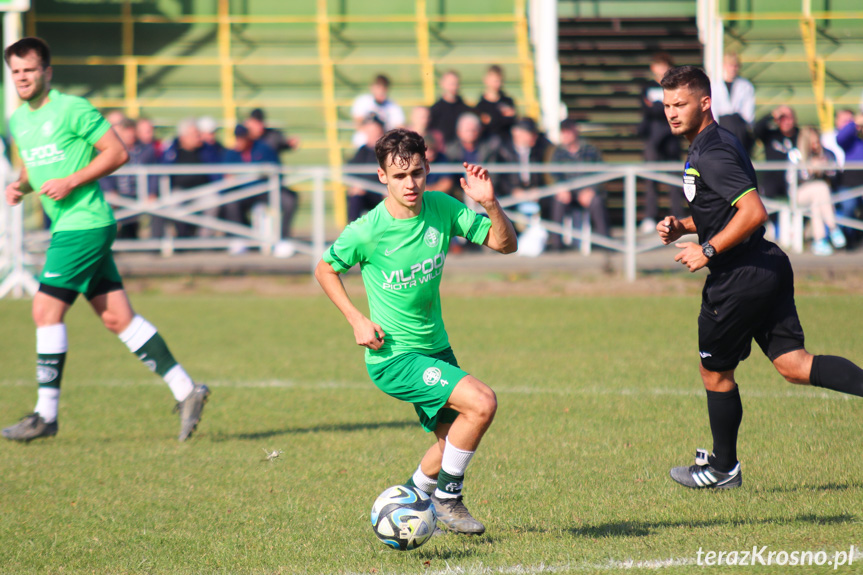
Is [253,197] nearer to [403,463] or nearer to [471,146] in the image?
[471,146]

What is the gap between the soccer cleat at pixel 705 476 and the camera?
184 inches

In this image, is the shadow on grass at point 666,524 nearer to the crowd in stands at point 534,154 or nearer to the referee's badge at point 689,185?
the referee's badge at point 689,185

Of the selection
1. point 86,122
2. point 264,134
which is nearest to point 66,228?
point 86,122

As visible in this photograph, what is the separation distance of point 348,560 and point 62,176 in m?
3.45

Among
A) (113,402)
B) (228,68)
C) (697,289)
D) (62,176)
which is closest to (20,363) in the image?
(113,402)

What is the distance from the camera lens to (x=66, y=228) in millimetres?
5930

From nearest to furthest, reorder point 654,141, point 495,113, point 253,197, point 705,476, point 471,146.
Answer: point 705,476 < point 471,146 < point 495,113 < point 654,141 < point 253,197

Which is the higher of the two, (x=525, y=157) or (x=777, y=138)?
(x=777, y=138)

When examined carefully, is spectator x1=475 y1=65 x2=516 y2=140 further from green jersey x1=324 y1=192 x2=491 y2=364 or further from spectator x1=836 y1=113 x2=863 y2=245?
green jersey x1=324 y1=192 x2=491 y2=364

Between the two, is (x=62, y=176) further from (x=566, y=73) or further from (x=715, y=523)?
(x=566, y=73)

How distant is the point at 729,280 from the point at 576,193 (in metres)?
8.74

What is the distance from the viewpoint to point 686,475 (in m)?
4.73

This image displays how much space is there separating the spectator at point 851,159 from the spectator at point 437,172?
17.2 ft

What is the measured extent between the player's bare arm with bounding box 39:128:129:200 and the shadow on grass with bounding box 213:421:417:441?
1.77 m
